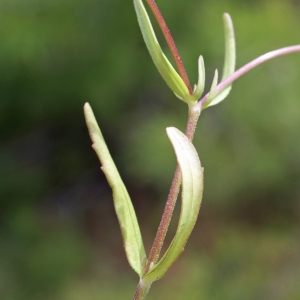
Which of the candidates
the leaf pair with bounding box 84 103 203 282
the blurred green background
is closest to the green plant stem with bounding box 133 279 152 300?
the leaf pair with bounding box 84 103 203 282

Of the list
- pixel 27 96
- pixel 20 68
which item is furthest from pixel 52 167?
pixel 20 68

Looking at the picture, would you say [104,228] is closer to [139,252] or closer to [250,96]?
[250,96]

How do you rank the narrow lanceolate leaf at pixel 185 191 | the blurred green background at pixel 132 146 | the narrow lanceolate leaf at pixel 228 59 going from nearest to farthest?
the narrow lanceolate leaf at pixel 185 191 < the narrow lanceolate leaf at pixel 228 59 < the blurred green background at pixel 132 146

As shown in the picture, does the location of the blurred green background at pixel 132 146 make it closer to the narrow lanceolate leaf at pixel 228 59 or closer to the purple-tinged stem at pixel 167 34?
the narrow lanceolate leaf at pixel 228 59

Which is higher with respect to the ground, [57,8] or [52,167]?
[57,8]

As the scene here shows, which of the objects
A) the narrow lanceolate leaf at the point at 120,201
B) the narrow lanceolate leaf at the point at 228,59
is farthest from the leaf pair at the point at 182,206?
the narrow lanceolate leaf at the point at 228,59

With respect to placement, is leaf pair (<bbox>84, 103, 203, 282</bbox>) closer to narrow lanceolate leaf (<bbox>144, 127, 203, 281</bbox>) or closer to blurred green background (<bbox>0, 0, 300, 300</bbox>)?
narrow lanceolate leaf (<bbox>144, 127, 203, 281</bbox>)

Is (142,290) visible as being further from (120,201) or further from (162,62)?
(162,62)
